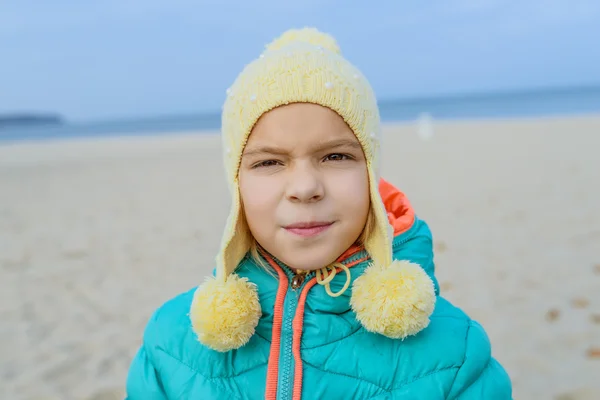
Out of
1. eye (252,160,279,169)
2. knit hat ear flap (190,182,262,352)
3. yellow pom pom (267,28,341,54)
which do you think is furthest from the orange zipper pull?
yellow pom pom (267,28,341,54)

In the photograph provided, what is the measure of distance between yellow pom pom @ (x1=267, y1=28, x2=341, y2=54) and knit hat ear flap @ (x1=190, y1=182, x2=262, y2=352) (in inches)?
21.2

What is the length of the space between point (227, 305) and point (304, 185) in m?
0.40

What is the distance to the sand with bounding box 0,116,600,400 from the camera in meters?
3.28

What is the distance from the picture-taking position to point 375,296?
1565 millimetres

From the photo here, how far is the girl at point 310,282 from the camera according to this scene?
5.03 ft

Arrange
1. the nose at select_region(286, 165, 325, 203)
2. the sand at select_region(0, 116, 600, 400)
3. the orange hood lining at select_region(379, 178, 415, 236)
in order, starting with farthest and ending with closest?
the sand at select_region(0, 116, 600, 400)
the orange hood lining at select_region(379, 178, 415, 236)
the nose at select_region(286, 165, 325, 203)

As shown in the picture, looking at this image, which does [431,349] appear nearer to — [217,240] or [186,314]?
[186,314]

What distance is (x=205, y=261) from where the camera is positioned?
210 inches

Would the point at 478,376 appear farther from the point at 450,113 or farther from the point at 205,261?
the point at 450,113

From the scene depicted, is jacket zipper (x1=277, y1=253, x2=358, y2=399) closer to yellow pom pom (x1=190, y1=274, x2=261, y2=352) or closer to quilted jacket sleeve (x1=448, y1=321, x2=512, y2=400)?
yellow pom pom (x1=190, y1=274, x2=261, y2=352)

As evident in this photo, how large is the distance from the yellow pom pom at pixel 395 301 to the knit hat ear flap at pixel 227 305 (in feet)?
0.99

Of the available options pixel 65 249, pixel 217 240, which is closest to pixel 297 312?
pixel 217 240

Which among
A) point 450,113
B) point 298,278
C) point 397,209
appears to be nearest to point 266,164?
point 298,278

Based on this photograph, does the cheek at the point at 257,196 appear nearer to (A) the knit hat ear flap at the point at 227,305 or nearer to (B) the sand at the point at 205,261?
(A) the knit hat ear flap at the point at 227,305
